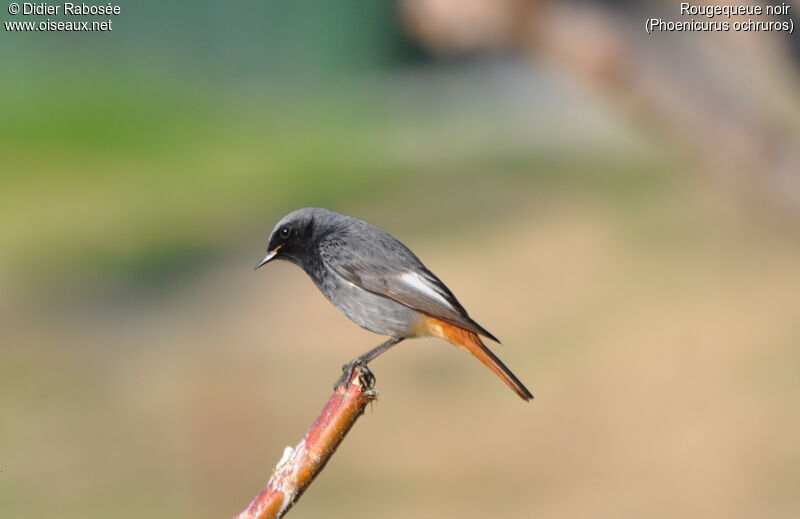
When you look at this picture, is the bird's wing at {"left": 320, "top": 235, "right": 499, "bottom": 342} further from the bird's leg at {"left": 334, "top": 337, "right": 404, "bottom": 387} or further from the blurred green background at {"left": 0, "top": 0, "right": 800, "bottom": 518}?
the blurred green background at {"left": 0, "top": 0, "right": 800, "bottom": 518}

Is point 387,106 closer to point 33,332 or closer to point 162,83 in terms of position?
point 162,83

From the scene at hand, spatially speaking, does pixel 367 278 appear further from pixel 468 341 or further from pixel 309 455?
pixel 309 455

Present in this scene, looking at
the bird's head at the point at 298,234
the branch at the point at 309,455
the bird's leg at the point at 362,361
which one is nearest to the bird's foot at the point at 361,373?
the bird's leg at the point at 362,361

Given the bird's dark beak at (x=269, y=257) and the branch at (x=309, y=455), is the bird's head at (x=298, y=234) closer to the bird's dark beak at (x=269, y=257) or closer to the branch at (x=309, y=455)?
the bird's dark beak at (x=269, y=257)

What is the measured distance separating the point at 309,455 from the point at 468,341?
1196 mm

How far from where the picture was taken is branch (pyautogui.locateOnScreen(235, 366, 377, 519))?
2.54 metres

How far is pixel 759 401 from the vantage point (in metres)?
9.88

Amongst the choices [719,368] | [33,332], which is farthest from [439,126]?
[719,368]

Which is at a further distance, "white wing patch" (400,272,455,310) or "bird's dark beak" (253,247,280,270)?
"white wing patch" (400,272,455,310)

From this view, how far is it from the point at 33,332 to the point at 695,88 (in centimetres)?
870

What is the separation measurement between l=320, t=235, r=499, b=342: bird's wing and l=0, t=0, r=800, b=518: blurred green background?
3.17 metres

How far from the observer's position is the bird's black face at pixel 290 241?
10.6 feet

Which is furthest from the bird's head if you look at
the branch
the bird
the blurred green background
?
the blurred green background

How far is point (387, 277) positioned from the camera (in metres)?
3.53
